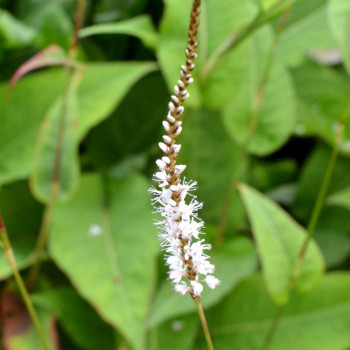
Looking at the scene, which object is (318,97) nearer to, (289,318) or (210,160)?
(210,160)

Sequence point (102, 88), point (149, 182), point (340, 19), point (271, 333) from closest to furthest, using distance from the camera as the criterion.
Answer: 1. point (340, 19)
2. point (271, 333)
3. point (102, 88)
4. point (149, 182)

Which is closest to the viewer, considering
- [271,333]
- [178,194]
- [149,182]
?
[178,194]

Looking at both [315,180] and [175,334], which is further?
[315,180]

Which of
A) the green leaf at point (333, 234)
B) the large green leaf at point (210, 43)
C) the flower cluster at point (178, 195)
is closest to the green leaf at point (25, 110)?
the large green leaf at point (210, 43)

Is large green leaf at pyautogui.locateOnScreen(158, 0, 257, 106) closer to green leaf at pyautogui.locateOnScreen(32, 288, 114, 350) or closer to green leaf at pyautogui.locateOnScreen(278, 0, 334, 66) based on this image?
green leaf at pyautogui.locateOnScreen(278, 0, 334, 66)

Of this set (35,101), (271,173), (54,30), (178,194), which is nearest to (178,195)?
(178,194)

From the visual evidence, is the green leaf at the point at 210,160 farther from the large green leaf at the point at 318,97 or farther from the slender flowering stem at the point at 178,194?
the slender flowering stem at the point at 178,194

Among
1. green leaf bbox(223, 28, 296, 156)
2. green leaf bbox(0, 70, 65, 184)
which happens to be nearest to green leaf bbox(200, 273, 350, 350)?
green leaf bbox(223, 28, 296, 156)
